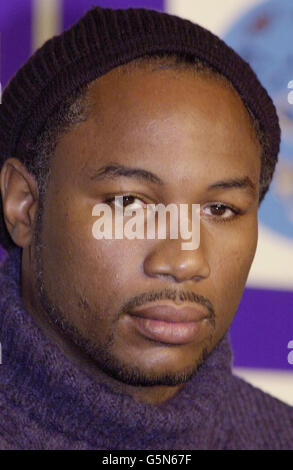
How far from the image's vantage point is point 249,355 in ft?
5.97

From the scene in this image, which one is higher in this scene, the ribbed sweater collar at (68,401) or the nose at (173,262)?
the nose at (173,262)

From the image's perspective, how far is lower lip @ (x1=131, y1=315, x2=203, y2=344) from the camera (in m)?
1.14

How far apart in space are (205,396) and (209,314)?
8.3 inches

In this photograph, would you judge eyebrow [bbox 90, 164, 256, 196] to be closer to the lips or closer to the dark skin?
the dark skin

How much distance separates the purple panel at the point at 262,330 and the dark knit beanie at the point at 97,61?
0.55 m

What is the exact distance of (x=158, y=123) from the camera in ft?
3.85

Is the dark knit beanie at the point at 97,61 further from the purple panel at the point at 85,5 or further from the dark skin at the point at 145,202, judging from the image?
the purple panel at the point at 85,5

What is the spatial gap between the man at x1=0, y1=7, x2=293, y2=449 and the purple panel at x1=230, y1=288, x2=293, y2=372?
0.48 m

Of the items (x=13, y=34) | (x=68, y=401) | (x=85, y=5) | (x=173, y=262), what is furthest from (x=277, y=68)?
(x=68, y=401)

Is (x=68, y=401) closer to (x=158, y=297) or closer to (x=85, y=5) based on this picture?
(x=158, y=297)

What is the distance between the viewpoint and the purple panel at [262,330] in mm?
1811

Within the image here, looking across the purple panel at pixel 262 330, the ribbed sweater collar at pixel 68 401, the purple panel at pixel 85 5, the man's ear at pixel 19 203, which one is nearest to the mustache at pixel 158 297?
the ribbed sweater collar at pixel 68 401

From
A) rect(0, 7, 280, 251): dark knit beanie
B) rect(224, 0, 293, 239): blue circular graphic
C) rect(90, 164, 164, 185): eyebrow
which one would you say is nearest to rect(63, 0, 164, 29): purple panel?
rect(224, 0, 293, 239): blue circular graphic
